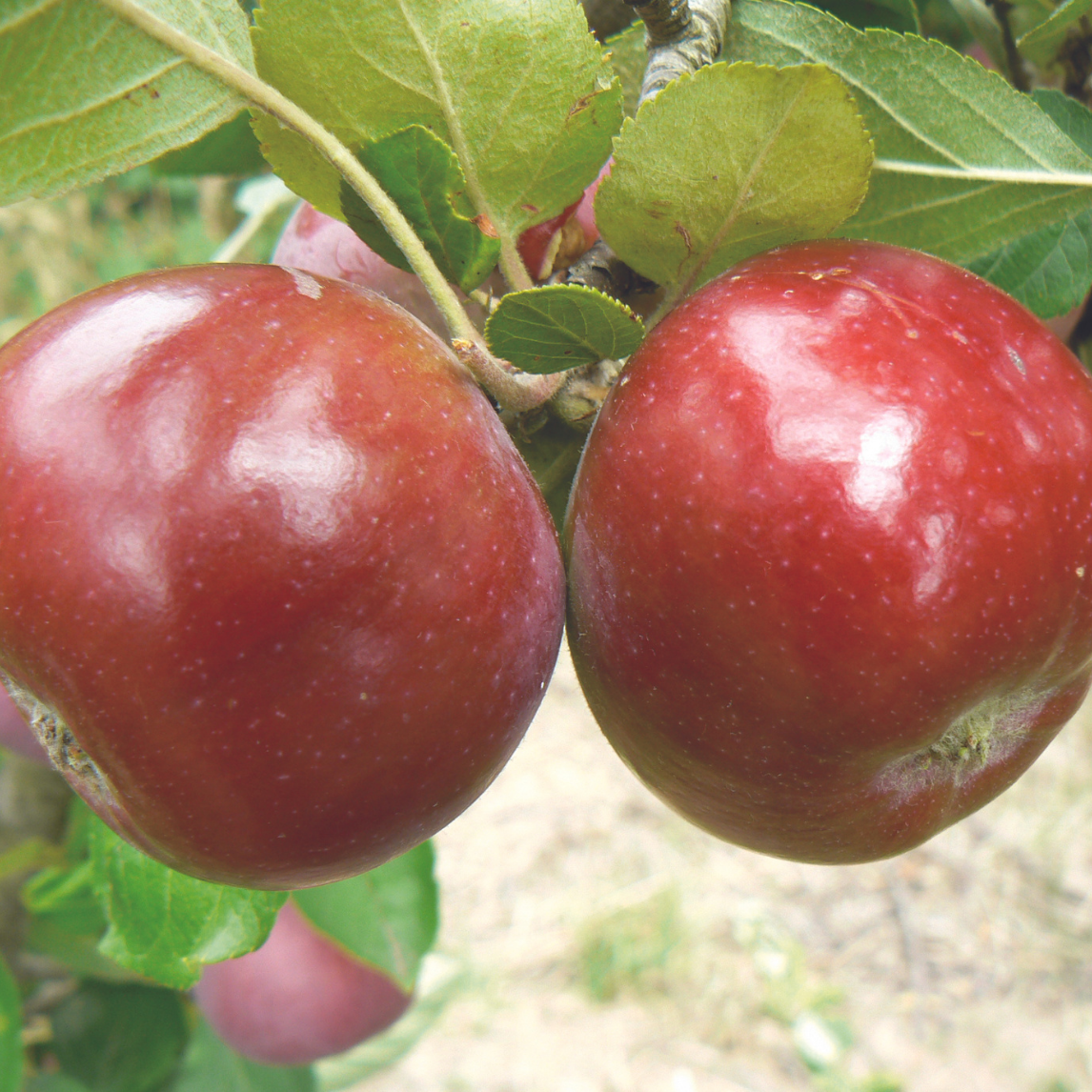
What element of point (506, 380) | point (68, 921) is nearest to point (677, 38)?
point (506, 380)

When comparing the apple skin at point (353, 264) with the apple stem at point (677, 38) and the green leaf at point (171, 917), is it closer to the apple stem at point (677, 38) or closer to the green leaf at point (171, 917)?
the apple stem at point (677, 38)

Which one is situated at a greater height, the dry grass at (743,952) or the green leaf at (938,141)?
the green leaf at (938,141)

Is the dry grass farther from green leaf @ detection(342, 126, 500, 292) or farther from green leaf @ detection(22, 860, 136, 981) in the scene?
green leaf @ detection(342, 126, 500, 292)

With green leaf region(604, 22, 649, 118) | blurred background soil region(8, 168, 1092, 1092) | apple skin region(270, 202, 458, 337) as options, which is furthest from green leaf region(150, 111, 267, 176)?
blurred background soil region(8, 168, 1092, 1092)

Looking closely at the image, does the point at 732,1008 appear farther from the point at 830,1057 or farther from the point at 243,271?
the point at 243,271

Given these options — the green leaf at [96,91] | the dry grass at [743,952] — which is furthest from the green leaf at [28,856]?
the dry grass at [743,952]

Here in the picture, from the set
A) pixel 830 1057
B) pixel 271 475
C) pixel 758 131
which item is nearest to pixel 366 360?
pixel 271 475

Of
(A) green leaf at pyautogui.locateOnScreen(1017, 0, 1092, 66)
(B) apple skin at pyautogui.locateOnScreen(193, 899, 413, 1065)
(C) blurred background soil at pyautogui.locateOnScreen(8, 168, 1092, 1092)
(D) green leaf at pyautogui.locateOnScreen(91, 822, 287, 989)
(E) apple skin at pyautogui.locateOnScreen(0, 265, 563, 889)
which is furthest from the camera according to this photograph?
(C) blurred background soil at pyautogui.locateOnScreen(8, 168, 1092, 1092)
